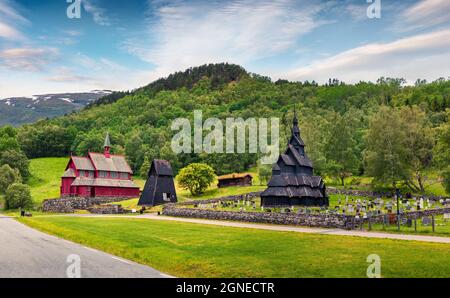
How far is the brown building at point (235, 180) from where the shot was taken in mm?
88438

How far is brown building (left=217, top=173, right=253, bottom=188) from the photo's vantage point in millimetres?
88438

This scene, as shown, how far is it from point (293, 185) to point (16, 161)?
85805 mm

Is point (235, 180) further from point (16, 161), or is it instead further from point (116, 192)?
point (16, 161)

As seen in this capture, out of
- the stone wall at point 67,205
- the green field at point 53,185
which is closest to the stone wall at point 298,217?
the stone wall at point 67,205

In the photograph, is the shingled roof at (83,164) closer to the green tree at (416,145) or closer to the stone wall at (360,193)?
the stone wall at (360,193)

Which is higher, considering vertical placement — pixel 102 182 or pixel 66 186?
pixel 102 182

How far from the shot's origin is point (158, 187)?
68000 mm

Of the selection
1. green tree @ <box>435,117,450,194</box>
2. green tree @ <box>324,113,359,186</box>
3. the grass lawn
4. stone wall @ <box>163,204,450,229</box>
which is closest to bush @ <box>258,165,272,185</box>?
green tree @ <box>324,113,359,186</box>

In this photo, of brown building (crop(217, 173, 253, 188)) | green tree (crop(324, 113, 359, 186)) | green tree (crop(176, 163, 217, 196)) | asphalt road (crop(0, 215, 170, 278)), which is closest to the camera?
asphalt road (crop(0, 215, 170, 278))

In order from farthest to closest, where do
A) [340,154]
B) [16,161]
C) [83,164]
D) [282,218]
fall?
[16,161] → [83,164] → [340,154] → [282,218]

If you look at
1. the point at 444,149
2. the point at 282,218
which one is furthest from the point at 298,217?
the point at 444,149

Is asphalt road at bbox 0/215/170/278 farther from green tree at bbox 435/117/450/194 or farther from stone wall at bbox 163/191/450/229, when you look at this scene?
green tree at bbox 435/117/450/194

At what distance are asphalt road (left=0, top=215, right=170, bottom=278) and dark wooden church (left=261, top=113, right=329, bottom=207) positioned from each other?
37.3 meters
